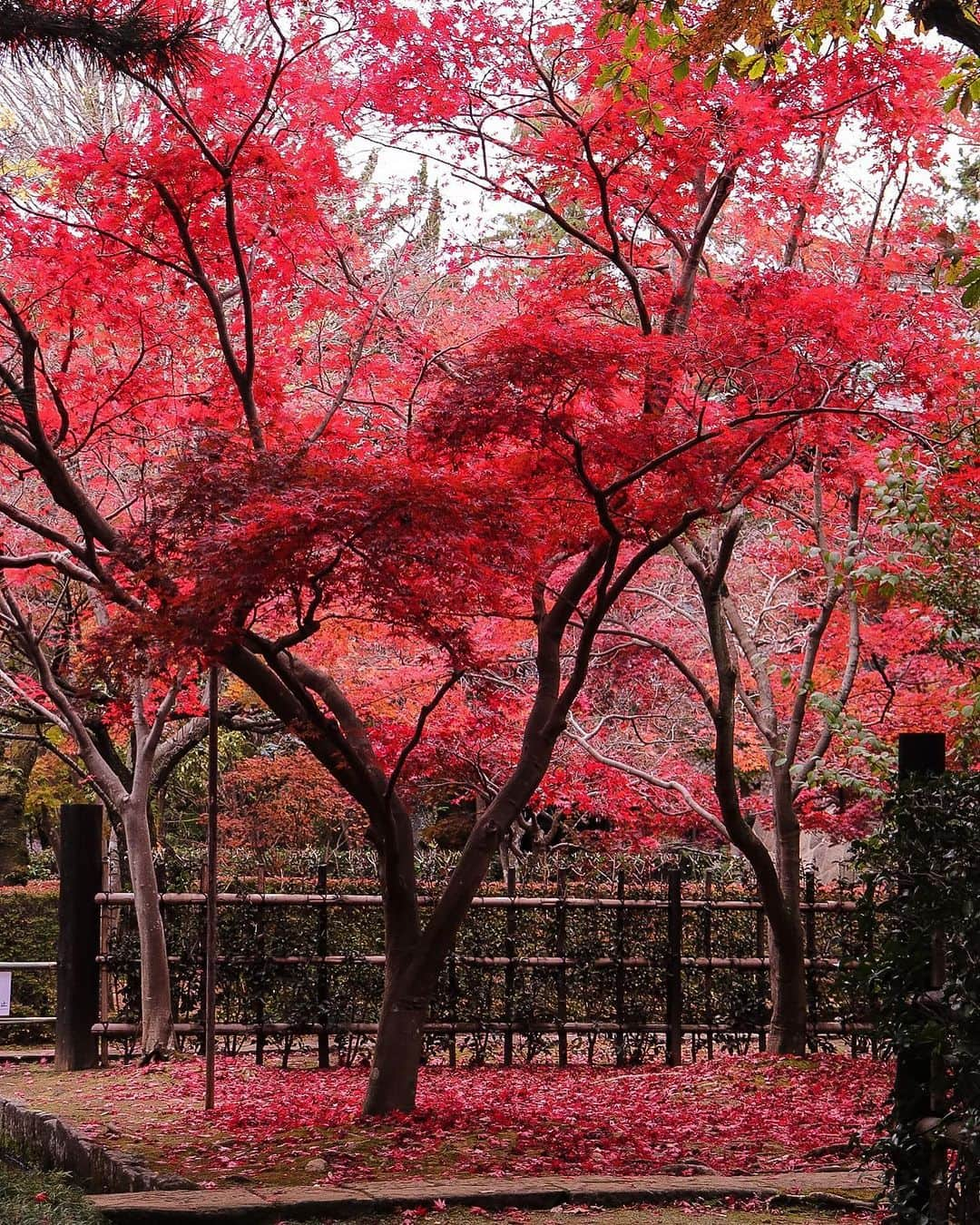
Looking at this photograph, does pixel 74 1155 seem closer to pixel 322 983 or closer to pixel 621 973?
pixel 322 983

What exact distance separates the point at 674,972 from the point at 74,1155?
649 centimetres

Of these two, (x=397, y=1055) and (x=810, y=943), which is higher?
(x=810, y=943)

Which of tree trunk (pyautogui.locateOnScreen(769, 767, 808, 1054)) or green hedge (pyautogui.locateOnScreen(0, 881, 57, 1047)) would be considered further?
green hedge (pyautogui.locateOnScreen(0, 881, 57, 1047))

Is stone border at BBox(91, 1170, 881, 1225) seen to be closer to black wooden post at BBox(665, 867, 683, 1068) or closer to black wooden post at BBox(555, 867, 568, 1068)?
black wooden post at BBox(555, 867, 568, 1068)

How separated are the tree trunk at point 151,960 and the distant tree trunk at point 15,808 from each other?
24.9ft

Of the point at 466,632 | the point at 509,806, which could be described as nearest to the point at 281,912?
the point at 509,806

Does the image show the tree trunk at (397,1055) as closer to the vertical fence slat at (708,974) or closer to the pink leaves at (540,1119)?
the pink leaves at (540,1119)

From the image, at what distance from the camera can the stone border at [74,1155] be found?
620cm

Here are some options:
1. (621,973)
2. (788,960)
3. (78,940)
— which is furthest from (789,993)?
(78,940)

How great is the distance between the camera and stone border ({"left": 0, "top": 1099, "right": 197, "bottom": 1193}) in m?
6.20

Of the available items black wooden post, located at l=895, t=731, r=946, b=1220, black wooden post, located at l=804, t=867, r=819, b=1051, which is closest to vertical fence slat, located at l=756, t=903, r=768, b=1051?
black wooden post, located at l=804, t=867, r=819, b=1051

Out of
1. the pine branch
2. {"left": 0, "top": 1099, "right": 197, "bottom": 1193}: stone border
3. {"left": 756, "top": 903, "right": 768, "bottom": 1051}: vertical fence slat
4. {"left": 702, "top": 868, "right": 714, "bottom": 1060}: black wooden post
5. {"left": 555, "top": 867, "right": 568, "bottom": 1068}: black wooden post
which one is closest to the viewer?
the pine branch

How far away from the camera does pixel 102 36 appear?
5766 millimetres

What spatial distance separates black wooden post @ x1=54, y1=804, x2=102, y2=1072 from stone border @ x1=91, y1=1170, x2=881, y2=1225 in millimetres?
5544
